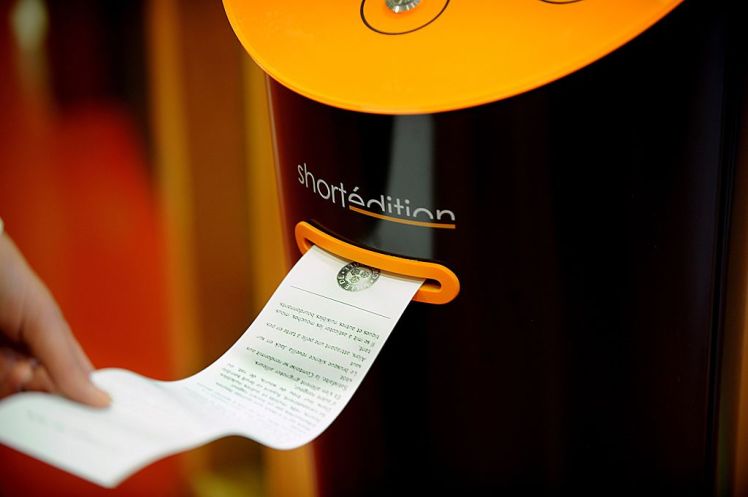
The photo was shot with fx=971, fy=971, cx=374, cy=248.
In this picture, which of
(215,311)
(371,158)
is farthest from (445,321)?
(215,311)

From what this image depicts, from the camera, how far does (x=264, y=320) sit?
0.86 m

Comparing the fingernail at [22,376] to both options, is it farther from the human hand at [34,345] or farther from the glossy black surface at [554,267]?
the glossy black surface at [554,267]

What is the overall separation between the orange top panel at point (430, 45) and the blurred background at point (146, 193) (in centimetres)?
26

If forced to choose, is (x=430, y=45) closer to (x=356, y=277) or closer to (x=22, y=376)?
(x=356, y=277)

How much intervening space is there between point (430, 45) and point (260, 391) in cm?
32

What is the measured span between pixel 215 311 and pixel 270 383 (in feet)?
1.09

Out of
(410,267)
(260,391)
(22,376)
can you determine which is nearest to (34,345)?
(22,376)

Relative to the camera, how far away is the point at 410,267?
0.77 metres

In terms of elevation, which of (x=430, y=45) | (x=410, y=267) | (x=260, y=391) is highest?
(x=430, y=45)

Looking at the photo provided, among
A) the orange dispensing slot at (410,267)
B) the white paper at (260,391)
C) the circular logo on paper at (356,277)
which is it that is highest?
the orange dispensing slot at (410,267)

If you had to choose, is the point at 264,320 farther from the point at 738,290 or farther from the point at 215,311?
the point at 738,290

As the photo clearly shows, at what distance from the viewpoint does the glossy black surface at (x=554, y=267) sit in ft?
2.27

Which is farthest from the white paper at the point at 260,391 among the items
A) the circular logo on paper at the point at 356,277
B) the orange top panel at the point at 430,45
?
the orange top panel at the point at 430,45

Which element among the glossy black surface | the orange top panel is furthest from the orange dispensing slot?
the orange top panel
